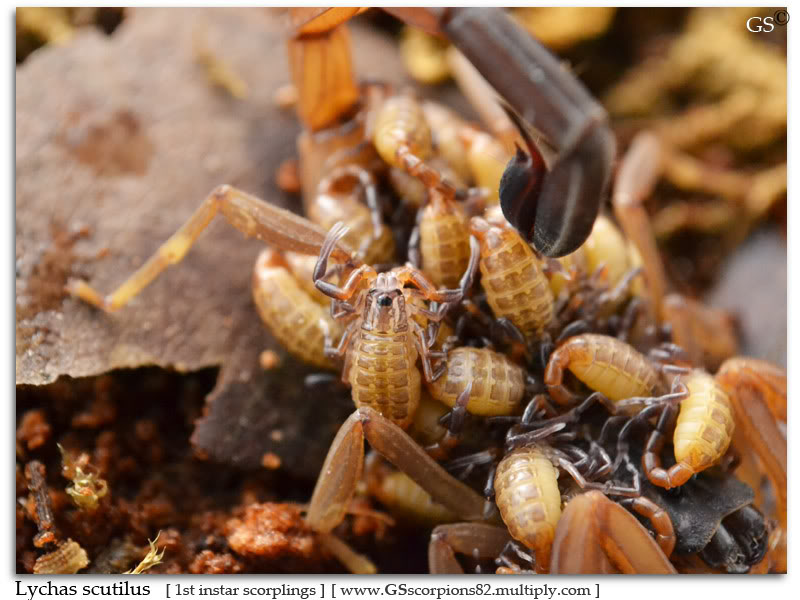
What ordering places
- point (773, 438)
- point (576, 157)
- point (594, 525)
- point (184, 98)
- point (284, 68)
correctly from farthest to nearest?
point (284, 68) < point (184, 98) < point (773, 438) < point (594, 525) < point (576, 157)

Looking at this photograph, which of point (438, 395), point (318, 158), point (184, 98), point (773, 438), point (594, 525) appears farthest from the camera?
point (184, 98)

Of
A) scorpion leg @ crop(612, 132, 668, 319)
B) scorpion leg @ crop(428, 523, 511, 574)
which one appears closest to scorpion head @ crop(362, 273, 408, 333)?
scorpion leg @ crop(428, 523, 511, 574)

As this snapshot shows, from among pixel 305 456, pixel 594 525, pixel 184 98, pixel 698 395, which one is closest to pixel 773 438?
pixel 698 395

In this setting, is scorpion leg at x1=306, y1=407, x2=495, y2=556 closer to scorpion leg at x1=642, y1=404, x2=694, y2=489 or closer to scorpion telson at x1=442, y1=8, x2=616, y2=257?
scorpion leg at x1=642, y1=404, x2=694, y2=489

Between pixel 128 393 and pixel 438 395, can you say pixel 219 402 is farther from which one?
pixel 438 395

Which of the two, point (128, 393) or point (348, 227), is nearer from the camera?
point (348, 227)

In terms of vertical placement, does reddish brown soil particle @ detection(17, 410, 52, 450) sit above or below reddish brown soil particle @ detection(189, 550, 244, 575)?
above

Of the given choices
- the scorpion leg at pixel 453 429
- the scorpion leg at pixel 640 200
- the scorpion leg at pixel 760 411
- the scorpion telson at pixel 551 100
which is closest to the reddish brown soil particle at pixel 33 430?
the scorpion leg at pixel 453 429

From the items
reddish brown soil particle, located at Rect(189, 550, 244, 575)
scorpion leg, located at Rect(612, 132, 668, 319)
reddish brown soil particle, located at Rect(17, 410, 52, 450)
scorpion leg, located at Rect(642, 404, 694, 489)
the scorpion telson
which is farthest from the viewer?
scorpion leg, located at Rect(612, 132, 668, 319)
